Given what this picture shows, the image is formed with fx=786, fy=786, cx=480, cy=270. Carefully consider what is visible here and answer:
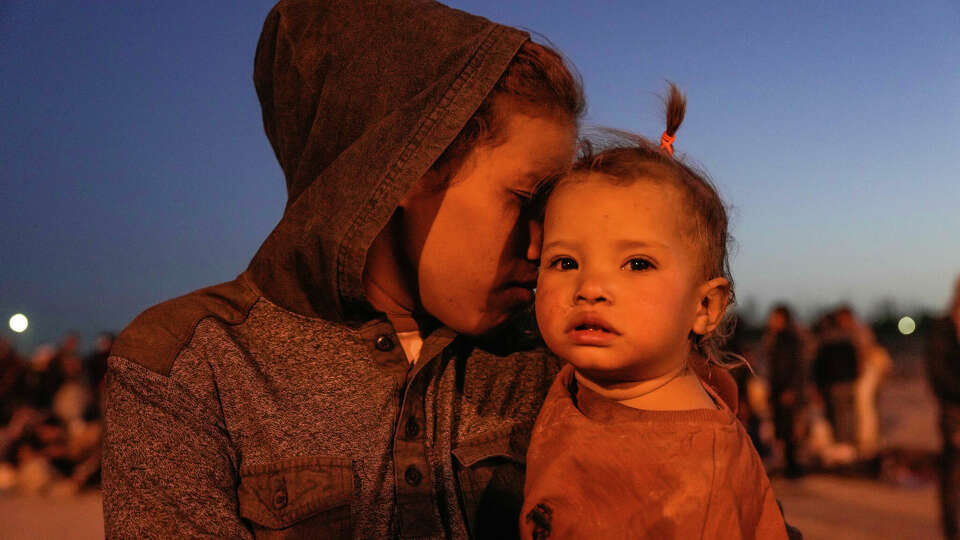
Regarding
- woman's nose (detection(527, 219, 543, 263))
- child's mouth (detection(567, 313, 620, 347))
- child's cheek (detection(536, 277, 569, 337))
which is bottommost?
child's mouth (detection(567, 313, 620, 347))

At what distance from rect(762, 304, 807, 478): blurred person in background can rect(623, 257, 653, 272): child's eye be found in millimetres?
8300

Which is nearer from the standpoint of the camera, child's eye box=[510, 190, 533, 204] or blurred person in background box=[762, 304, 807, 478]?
child's eye box=[510, 190, 533, 204]

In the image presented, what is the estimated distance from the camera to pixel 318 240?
1894mm

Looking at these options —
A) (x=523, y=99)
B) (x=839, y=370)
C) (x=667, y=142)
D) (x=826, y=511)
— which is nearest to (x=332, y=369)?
(x=523, y=99)

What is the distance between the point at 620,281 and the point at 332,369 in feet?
2.45

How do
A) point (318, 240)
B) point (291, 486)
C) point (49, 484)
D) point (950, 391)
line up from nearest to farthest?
point (291, 486) → point (318, 240) → point (950, 391) → point (49, 484)

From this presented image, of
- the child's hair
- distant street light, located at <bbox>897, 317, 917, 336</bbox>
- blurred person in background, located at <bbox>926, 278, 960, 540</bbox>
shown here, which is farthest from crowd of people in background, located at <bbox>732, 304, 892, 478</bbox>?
distant street light, located at <bbox>897, 317, 917, 336</bbox>

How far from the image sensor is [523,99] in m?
2.06

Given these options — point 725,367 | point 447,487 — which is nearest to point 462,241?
point 447,487

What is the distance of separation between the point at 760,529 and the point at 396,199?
1102 mm

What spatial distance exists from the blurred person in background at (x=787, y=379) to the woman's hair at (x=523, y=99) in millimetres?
8053

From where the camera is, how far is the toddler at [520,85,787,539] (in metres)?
1.57

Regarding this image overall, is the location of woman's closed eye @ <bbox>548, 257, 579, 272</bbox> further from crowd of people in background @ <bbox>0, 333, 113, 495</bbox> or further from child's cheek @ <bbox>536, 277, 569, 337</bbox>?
crowd of people in background @ <bbox>0, 333, 113, 495</bbox>

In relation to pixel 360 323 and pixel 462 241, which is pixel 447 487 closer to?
pixel 360 323
